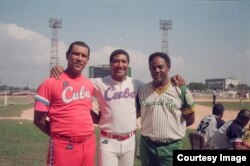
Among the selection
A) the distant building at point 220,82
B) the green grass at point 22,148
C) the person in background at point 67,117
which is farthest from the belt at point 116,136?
the distant building at point 220,82

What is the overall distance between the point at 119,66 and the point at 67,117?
0.87 meters

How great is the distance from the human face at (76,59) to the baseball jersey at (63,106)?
0.44 feet

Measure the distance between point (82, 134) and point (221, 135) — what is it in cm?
283

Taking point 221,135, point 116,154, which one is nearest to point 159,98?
point 116,154

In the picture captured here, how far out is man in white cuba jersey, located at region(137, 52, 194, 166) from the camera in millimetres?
→ 3908

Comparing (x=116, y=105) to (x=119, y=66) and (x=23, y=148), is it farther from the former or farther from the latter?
(x=23, y=148)

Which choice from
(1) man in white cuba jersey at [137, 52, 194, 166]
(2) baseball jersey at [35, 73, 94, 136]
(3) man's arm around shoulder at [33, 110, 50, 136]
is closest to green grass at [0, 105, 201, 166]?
(1) man in white cuba jersey at [137, 52, 194, 166]

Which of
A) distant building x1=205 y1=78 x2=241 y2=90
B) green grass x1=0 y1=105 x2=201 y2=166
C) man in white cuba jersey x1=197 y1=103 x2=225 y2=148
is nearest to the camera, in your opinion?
man in white cuba jersey x1=197 y1=103 x2=225 y2=148

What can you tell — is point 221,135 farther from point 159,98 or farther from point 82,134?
point 82,134

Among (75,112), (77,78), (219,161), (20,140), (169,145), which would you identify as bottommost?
(20,140)

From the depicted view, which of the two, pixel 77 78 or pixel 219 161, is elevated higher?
pixel 77 78

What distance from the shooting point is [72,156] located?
139 inches

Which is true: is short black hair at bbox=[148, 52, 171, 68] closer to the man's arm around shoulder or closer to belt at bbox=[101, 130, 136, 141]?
belt at bbox=[101, 130, 136, 141]

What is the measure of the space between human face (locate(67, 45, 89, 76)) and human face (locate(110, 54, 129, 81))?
386mm
